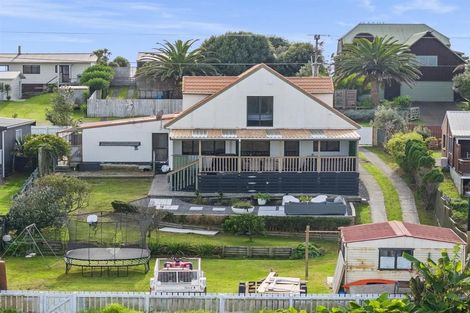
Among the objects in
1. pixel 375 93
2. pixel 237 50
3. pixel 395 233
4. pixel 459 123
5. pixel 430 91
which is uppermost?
pixel 237 50

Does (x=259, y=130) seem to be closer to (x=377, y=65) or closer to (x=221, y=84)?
(x=221, y=84)

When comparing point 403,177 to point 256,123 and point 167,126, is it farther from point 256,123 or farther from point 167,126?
point 167,126

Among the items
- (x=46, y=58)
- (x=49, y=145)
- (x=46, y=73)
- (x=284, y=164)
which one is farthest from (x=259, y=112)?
(x=46, y=58)

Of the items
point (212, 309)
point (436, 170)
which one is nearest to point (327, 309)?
point (212, 309)

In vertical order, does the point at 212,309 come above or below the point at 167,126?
below

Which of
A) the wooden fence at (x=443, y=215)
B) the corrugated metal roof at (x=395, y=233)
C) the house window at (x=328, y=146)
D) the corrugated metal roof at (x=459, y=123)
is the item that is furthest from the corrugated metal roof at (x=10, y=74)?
the corrugated metal roof at (x=395, y=233)

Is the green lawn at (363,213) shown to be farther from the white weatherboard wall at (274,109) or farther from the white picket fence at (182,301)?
the white picket fence at (182,301)

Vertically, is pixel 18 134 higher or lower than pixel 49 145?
higher

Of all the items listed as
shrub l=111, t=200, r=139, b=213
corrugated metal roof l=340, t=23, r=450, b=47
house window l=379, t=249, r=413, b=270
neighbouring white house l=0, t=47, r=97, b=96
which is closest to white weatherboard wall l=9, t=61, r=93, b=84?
neighbouring white house l=0, t=47, r=97, b=96
